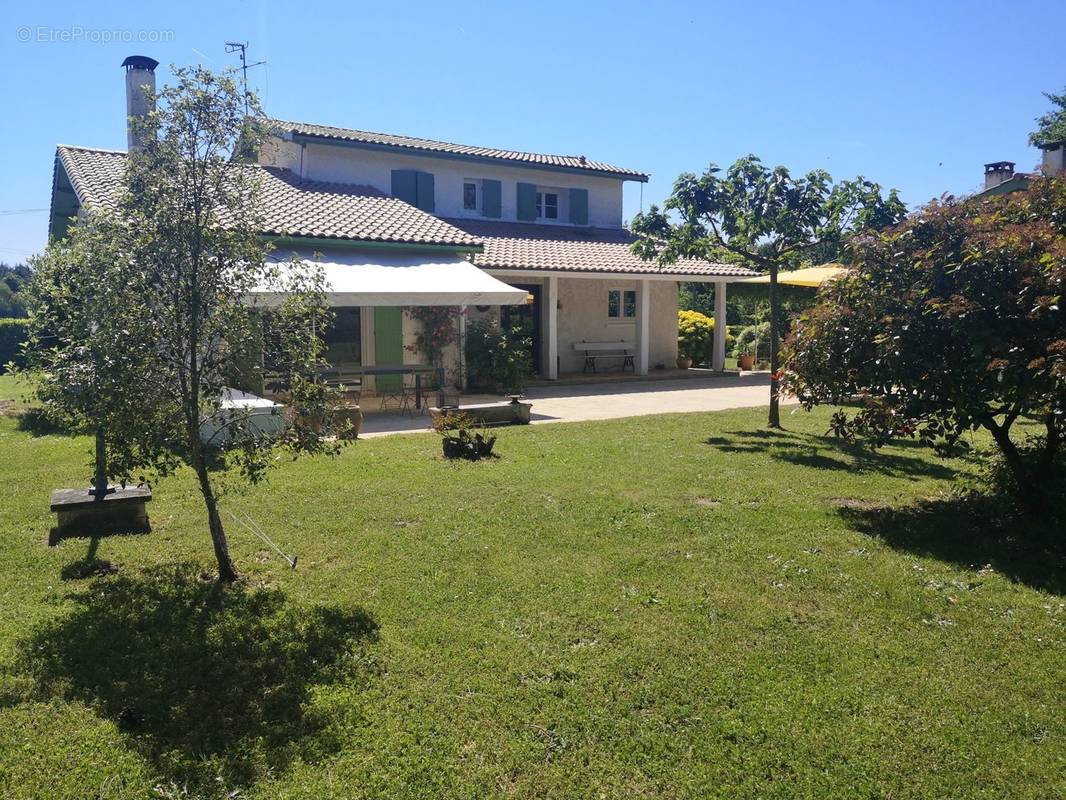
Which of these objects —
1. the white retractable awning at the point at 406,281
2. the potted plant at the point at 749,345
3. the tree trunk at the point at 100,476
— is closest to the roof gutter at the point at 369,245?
the white retractable awning at the point at 406,281

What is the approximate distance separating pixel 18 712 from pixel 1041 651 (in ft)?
21.6

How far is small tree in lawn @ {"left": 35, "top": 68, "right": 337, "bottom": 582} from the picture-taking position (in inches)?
235

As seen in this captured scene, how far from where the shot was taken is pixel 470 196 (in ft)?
87.6

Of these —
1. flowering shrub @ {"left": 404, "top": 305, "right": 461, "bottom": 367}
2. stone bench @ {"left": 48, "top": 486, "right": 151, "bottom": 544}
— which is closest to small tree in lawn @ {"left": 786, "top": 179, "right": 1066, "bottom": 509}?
stone bench @ {"left": 48, "top": 486, "right": 151, "bottom": 544}

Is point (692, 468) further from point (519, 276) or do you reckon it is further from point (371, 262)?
point (519, 276)

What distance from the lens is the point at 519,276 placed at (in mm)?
22750

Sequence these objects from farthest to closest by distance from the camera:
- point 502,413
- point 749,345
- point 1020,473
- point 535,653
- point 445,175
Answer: point 749,345, point 445,175, point 502,413, point 1020,473, point 535,653

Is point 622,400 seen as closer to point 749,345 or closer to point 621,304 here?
point 621,304

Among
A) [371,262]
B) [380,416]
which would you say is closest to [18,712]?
[380,416]

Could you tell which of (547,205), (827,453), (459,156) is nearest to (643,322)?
(547,205)

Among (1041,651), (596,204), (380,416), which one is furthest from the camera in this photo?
(596,204)

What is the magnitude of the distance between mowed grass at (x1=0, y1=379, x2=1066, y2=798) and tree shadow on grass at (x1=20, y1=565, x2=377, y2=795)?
0.07 ft

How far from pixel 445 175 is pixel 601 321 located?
700 centimetres

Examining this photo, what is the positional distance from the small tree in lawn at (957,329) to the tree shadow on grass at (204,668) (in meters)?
5.68
